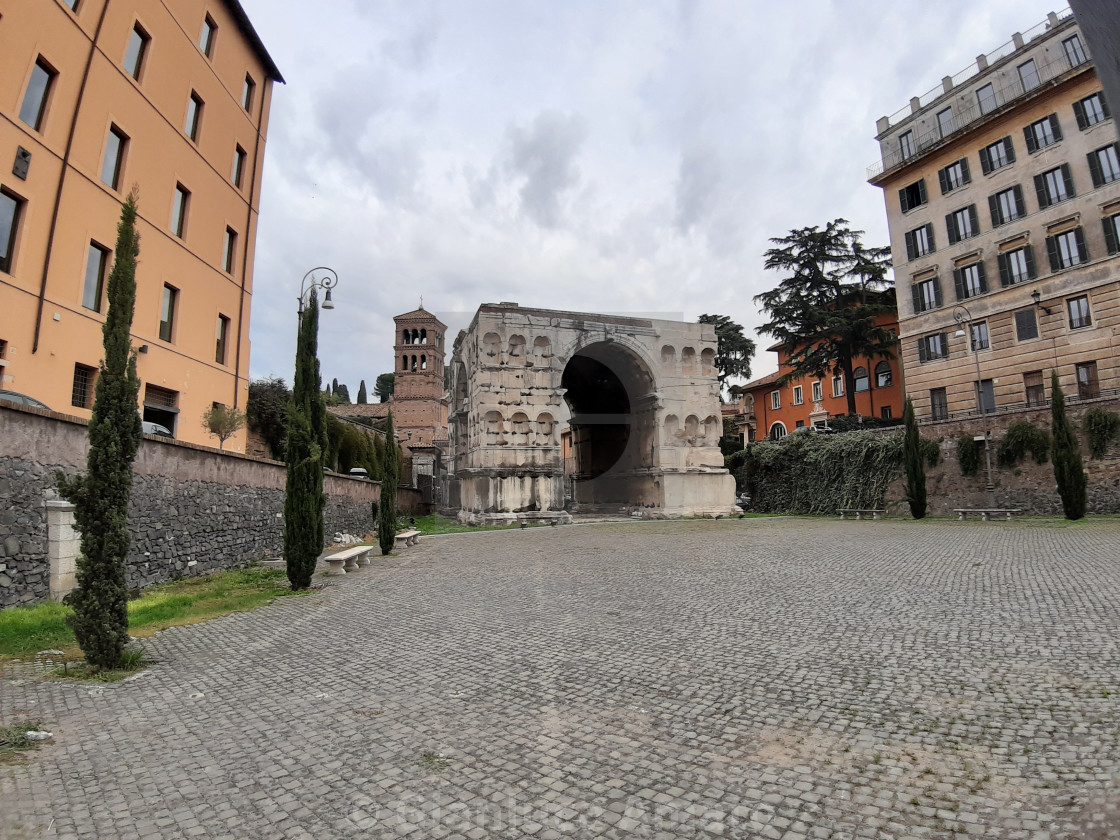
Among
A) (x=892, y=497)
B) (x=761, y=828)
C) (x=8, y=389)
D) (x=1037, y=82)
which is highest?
(x=1037, y=82)

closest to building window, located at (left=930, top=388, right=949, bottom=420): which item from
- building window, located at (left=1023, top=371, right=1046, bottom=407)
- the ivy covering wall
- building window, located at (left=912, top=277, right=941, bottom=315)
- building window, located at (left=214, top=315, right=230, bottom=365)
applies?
building window, located at (left=1023, top=371, right=1046, bottom=407)

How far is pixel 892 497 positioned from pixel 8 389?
29.1m

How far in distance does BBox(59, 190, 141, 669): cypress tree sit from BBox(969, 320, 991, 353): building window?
3112 cm

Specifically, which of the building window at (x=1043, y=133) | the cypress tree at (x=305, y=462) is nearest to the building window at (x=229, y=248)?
the cypress tree at (x=305, y=462)

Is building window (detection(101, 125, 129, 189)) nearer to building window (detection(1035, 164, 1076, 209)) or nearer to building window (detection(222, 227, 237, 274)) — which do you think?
building window (detection(222, 227, 237, 274))

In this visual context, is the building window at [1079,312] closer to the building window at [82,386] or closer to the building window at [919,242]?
the building window at [919,242]

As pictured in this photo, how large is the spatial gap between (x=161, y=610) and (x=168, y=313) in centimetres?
1245

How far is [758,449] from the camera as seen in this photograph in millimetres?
32438

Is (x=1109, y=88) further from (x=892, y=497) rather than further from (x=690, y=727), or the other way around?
(x=892, y=497)

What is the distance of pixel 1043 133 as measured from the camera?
25109 mm

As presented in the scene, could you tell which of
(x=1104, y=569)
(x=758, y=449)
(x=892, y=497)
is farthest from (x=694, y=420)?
(x=1104, y=569)

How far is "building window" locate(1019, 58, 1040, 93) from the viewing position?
25797 mm

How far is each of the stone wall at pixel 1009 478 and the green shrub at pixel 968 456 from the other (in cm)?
16

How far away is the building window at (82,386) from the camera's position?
1416cm
